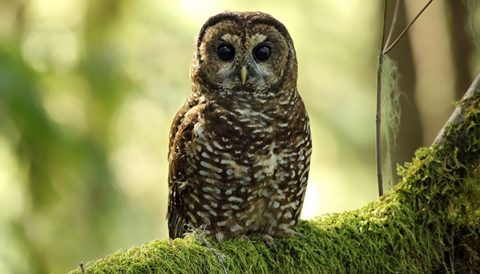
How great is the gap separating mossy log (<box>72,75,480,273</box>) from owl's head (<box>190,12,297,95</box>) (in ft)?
2.10

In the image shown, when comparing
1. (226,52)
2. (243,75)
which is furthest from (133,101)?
(243,75)

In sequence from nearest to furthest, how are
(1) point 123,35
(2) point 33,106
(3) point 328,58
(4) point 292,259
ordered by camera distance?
1. (4) point 292,259
2. (2) point 33,106
3. (1) point 123,35
4. (3) point 328,58

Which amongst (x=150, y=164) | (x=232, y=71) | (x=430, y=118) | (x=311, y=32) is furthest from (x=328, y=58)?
(x=232, y=71)

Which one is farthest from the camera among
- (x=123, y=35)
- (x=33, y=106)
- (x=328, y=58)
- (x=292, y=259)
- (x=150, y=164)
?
(x=328, y=58)

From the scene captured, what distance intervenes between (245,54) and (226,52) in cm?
9

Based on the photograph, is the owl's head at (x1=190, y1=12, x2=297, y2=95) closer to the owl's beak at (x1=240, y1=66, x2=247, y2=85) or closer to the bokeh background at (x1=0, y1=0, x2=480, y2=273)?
the owl's beak at (x1=240, y1=66, x2=247, y2=85)

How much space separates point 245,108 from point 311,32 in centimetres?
563

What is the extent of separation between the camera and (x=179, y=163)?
124 inches

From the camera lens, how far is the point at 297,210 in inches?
123

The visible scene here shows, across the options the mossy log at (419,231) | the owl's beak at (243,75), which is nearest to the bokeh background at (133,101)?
the mossy log at (419,231)

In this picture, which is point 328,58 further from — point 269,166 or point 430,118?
point 269,166

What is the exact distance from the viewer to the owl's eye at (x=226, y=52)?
3.18 meters

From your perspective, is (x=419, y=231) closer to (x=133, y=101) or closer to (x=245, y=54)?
(x=245, y=54)

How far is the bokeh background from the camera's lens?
16.3 ft
